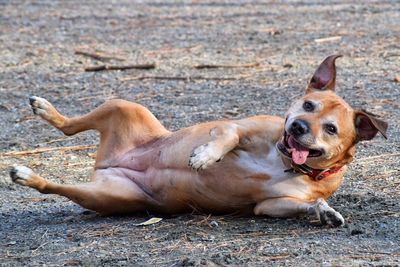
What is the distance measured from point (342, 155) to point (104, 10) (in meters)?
9.74

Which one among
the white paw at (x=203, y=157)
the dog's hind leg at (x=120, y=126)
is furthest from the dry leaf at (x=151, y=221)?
the dog's hind leg at (x=120, y=126)

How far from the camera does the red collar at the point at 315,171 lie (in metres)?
5.64

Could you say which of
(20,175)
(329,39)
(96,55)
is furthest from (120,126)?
(329,39)

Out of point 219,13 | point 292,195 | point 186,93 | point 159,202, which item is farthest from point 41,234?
point 219,13

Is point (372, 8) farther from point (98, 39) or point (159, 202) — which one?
point (159, 202)

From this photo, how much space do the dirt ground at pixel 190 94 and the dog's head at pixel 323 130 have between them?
15.4 inches

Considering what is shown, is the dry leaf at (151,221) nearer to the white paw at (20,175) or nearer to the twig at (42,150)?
the white paw at (20,175)

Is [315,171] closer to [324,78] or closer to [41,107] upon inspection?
[324,78]

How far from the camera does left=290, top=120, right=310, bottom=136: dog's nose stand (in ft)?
17.9

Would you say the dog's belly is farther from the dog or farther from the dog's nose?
the dog's nose

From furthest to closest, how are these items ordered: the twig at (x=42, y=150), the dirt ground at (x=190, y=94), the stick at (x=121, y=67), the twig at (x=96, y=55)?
the twig at (x=96, y=55), the stick at (x=121, y=67), the twig at (x=42, y=150), the dirt ground at (x=190, y=94)

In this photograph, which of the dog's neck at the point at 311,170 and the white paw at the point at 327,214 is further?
the dog's neck at the point at 311,170

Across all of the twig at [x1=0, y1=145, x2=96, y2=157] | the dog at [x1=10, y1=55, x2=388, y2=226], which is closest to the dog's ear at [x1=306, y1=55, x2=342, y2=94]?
Answer: the dog at [x1=10, y1=55, x2=388, y2=226]

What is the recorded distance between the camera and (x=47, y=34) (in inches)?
511
